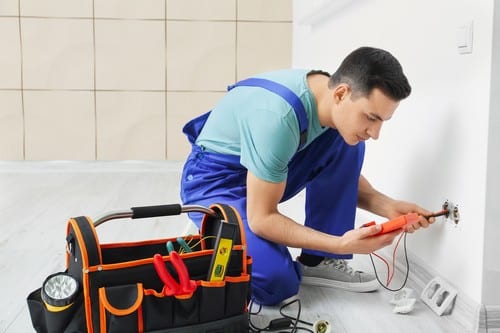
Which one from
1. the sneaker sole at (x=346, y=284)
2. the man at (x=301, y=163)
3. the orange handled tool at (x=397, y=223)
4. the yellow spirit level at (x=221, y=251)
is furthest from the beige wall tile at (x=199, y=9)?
the yellow spirit level at (x=221, y=251)

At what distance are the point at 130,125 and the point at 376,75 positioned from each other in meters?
2.85

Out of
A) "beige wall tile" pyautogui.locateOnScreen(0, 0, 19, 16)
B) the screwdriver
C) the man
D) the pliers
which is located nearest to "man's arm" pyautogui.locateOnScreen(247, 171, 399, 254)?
the man

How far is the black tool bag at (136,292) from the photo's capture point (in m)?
1.26

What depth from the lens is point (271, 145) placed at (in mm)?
1613

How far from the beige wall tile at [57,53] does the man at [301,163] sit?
220cm

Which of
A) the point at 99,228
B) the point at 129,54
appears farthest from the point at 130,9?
the point at 99,228

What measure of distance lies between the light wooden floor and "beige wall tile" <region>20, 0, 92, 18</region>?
973 mm

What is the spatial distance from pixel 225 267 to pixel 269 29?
304 cm

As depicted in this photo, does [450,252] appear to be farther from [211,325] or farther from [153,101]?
[153,101]

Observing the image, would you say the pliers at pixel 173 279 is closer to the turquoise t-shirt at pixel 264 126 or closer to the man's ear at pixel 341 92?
the turquoise t-shirt at pixel 264 126

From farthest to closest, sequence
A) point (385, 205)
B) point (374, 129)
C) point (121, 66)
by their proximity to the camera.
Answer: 1. point (121, 66)
2. point (385, 205)
3. point (374, 129)

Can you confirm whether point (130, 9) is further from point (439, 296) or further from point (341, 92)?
point (439, 296)

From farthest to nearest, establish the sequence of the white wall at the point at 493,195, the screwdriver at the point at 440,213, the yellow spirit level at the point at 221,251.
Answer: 1. the screwdriver at the point at 440,213
2. the white wall at the point at 493,195
3. the yellow spirit level at the point at 221,251

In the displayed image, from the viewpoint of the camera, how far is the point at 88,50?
4105 millimetres
